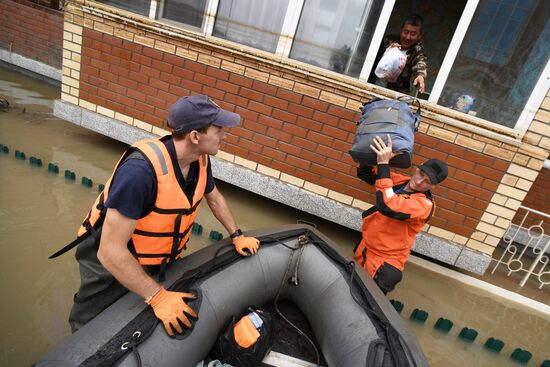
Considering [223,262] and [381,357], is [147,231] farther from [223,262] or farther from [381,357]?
[381,357]

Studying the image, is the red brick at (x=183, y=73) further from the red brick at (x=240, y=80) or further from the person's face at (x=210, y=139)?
the person's face at (x=210, y=139)

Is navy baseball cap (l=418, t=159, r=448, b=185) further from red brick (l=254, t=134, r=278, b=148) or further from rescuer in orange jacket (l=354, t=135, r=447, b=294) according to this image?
red brick (l=254, t=134, r=278, b=148)

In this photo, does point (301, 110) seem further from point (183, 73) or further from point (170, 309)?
point (170, 309)

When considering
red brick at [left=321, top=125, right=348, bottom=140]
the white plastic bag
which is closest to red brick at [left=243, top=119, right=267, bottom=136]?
red brick at [left=321, top=125, right=348, bottom=140]

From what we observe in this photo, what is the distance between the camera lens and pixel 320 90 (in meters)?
3.93

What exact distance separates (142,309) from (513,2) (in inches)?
166

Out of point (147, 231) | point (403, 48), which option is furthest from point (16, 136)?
point (403, 48)

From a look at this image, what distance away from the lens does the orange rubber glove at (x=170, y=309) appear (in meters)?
1.68

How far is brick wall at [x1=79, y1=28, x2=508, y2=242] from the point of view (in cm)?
379

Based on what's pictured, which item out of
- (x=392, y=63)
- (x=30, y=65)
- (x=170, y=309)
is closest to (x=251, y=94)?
(x=392, y=63)

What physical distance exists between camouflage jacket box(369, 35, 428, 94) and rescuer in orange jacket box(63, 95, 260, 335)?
245cm

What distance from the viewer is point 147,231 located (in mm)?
1772

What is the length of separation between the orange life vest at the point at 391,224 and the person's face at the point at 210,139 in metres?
1.23

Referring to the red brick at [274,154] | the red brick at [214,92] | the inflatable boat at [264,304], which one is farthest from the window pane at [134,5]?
the inflatable boat at [264,304]
